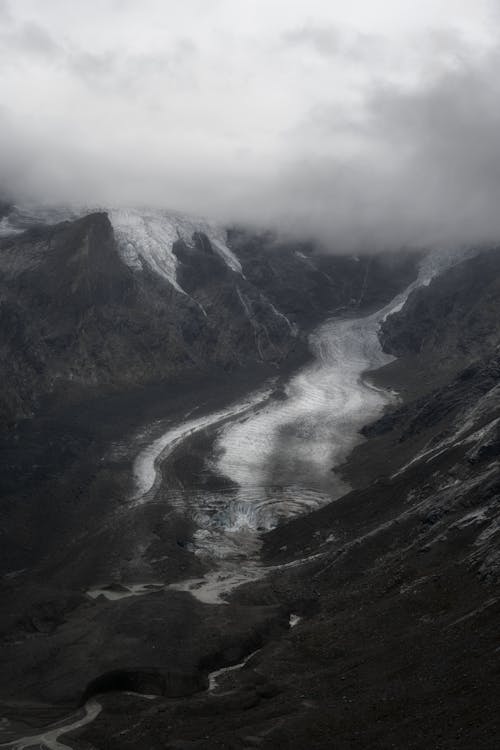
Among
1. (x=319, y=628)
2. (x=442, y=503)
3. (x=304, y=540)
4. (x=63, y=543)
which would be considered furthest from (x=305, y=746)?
(x=63, y=543)

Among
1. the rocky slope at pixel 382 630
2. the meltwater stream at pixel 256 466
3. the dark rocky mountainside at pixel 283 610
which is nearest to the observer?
the rocky slope at pixel 382 630

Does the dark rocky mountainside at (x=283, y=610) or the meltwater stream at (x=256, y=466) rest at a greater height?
the dark rocky mountainside at (x=283, y=610)

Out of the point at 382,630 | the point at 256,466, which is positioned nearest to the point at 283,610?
the point at 382,630

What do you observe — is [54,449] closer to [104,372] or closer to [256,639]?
[104,372]

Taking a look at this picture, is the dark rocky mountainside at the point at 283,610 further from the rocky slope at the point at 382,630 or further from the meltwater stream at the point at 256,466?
the meltwater stream at the point at 256,466

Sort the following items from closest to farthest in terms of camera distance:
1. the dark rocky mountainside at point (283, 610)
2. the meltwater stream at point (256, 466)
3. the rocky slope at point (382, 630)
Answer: the rocky slope at point (382, 630), the dark rocky mountainside at point (283, 610), the meltwater stream at point (256, 466)

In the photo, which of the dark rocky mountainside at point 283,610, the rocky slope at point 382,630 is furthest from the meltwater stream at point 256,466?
the rocky slope at point 382,630

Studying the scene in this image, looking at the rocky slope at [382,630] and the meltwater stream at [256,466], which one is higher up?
the rocky slope at [382,630]

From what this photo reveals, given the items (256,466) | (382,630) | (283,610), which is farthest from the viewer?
(256,466)

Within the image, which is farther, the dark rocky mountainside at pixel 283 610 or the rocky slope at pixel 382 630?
the dark rocky mountainside at pixel 283 610

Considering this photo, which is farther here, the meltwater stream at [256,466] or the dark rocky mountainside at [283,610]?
the meltwater stream at [256,466]

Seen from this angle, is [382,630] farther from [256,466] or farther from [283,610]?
[256,466]

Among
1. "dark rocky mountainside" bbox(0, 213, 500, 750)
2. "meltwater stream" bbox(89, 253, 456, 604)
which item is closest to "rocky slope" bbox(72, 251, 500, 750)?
"dark rocky mountainside" bbox(0, 213, 500, 750)

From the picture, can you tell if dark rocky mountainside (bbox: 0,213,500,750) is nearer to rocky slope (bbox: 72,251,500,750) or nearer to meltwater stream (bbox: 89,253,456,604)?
rocky slope (bbox: 72,251,500,750)
